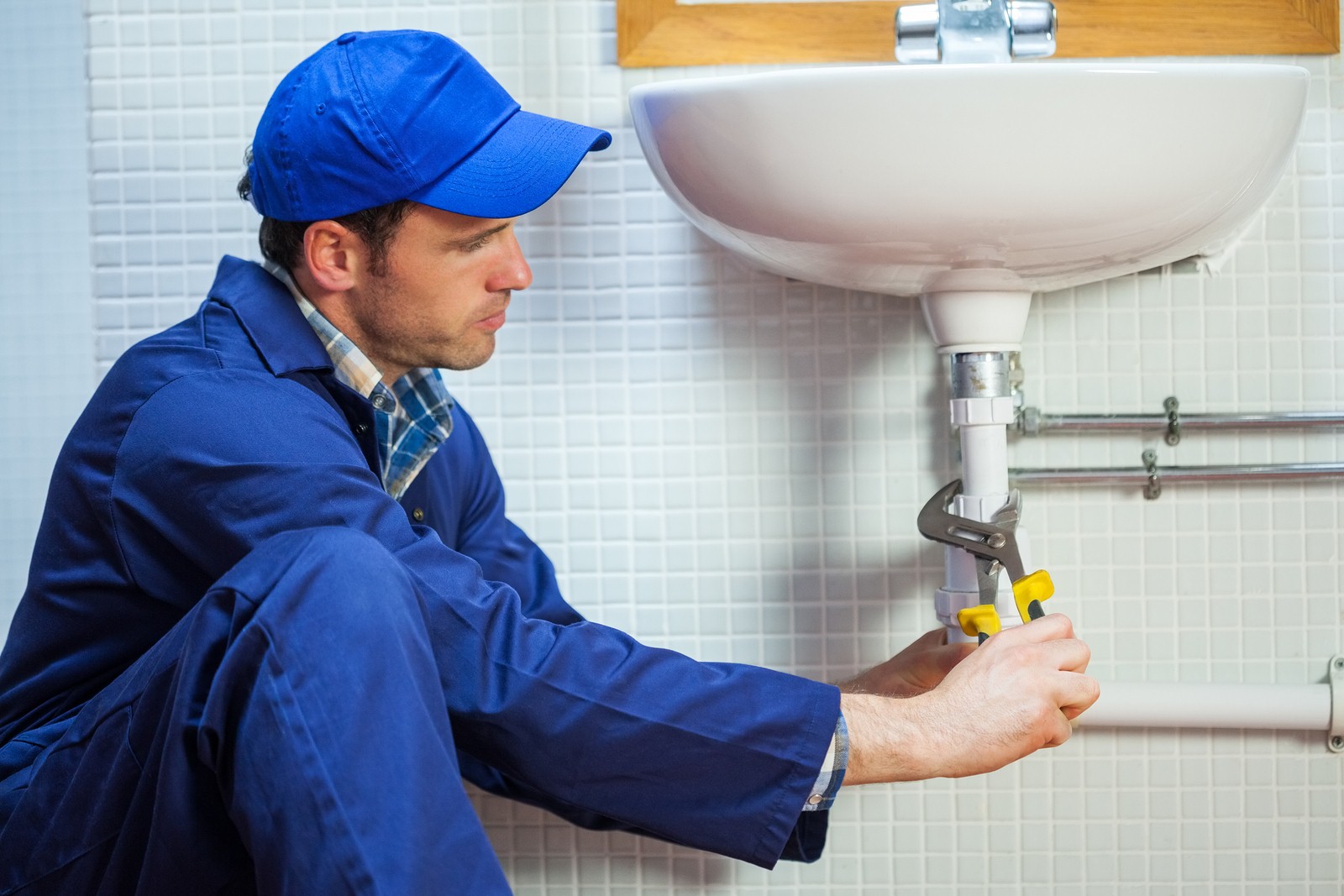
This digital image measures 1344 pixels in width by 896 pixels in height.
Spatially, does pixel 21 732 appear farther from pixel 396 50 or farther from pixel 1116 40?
pixel 1116 40

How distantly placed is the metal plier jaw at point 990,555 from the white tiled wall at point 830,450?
0.71 ft

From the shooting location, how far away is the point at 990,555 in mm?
892

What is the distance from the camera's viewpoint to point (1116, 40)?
1.09m

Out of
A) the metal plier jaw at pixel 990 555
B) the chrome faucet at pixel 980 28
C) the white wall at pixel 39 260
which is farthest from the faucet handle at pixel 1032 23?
the white wall at pixel 39 260

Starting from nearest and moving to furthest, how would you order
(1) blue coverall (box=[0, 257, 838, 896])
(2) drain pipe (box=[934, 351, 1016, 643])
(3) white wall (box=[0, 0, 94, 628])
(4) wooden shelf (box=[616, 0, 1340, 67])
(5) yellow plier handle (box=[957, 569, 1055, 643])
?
(1) blue coverall (box=[0, 257, 838, 896]) < (5) yellow plier handle (box=[957, 569, 1055, 643]) < (2) drain pipe (box=[934, 351, 1016, 643]) < (4) wooden shelf (box=[616, 0, 1340, 67]) < (3) white wall (box=[0, 0, 94, 628])

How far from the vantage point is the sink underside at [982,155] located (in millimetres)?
752

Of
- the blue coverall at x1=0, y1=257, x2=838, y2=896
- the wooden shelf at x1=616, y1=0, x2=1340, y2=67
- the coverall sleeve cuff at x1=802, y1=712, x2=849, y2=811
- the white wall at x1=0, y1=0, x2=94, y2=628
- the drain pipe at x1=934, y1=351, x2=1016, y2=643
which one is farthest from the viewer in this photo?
the white wall at x1=0, y1=0, x2=94, y2=628

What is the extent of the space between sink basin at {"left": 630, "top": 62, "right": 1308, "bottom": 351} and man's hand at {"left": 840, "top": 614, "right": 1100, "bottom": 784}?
0.28 metres

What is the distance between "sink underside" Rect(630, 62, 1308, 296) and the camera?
0.75 m

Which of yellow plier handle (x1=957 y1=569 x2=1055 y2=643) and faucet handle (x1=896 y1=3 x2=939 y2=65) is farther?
faucet handle (x1=896 y1=3 x2=939 y2=65)

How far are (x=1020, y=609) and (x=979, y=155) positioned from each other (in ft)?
1.03

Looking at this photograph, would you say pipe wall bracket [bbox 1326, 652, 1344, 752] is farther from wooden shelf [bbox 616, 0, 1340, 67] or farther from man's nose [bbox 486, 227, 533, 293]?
man's nose [bbox 486, 227, 533, 293]

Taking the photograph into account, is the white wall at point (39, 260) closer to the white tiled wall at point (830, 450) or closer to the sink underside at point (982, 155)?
the white tiled wall at point (830, 450)

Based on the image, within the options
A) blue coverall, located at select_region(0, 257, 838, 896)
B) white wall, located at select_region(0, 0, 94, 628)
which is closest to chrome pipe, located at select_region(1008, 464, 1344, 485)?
blue coverall, located at select_region(0, 257, 838, 896)
